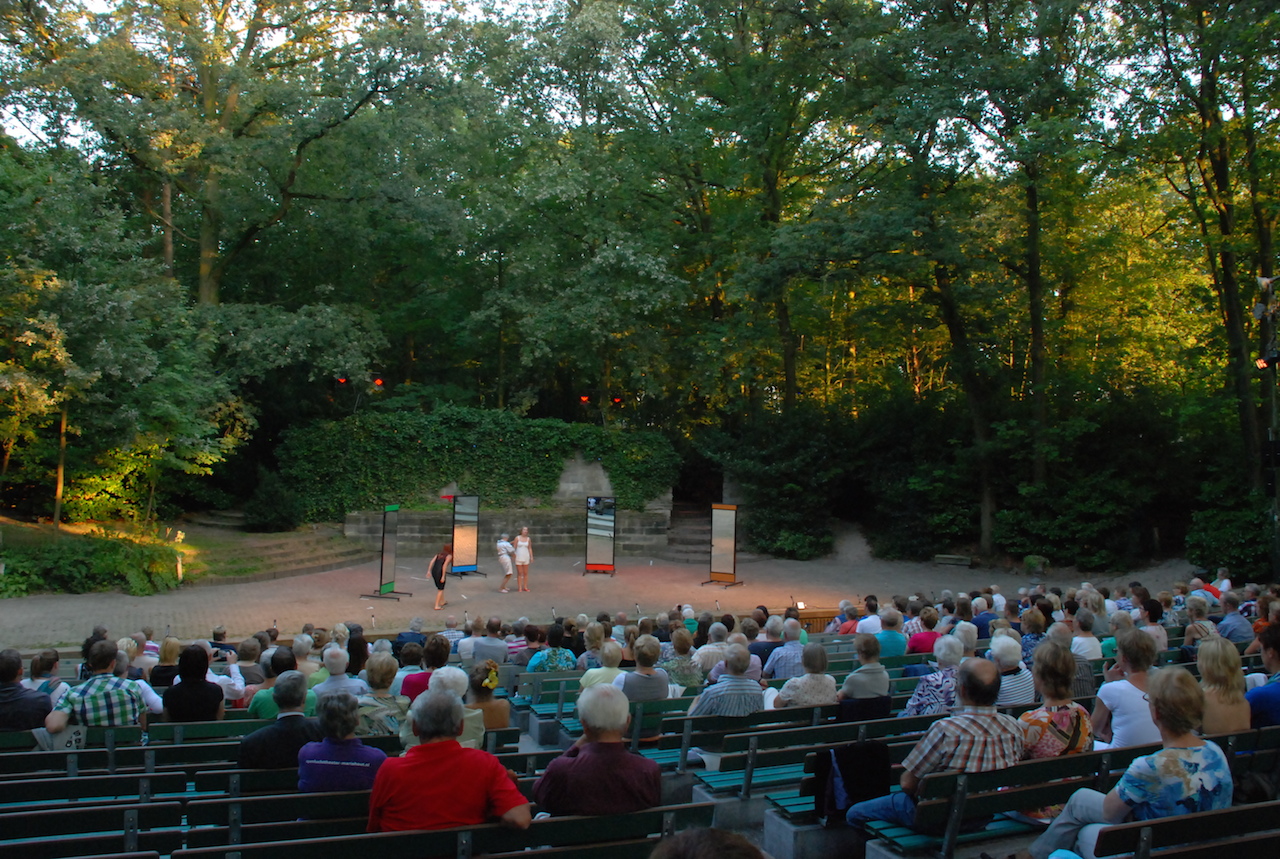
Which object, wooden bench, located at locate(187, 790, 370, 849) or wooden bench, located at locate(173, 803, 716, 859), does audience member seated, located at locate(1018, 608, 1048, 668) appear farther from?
wooden bench, located at locate(187, 790, 370, 849)

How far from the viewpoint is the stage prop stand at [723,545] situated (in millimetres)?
19578

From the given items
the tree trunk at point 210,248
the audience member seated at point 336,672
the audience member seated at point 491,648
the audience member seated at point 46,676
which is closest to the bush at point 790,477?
the tree trunk at point 210,248

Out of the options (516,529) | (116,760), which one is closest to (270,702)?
(116,760)

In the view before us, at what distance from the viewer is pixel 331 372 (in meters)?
22.2

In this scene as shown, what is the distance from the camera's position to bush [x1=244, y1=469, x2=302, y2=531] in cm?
2275

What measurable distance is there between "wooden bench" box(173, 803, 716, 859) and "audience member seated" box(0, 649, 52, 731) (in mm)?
3246

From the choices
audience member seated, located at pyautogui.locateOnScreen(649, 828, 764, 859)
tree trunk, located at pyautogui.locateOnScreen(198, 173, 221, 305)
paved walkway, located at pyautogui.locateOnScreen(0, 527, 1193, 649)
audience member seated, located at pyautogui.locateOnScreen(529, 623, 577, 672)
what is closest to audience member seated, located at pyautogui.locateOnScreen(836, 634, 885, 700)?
audience member seated, located at pyautogui.locateOnScreen(529, 623, 577, 672)

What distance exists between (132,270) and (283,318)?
14.7 feet

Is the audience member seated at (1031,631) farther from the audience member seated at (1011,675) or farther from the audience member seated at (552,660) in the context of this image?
the audience member seated at (552,660)

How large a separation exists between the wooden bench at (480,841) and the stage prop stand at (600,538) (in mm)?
16944

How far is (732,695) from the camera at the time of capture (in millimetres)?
5875

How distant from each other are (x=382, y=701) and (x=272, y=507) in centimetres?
1895

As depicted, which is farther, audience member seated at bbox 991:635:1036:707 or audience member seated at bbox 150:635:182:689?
audience member seated at bbox 150:635:182:689

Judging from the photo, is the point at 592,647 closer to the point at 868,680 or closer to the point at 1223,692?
the point at 868,680
